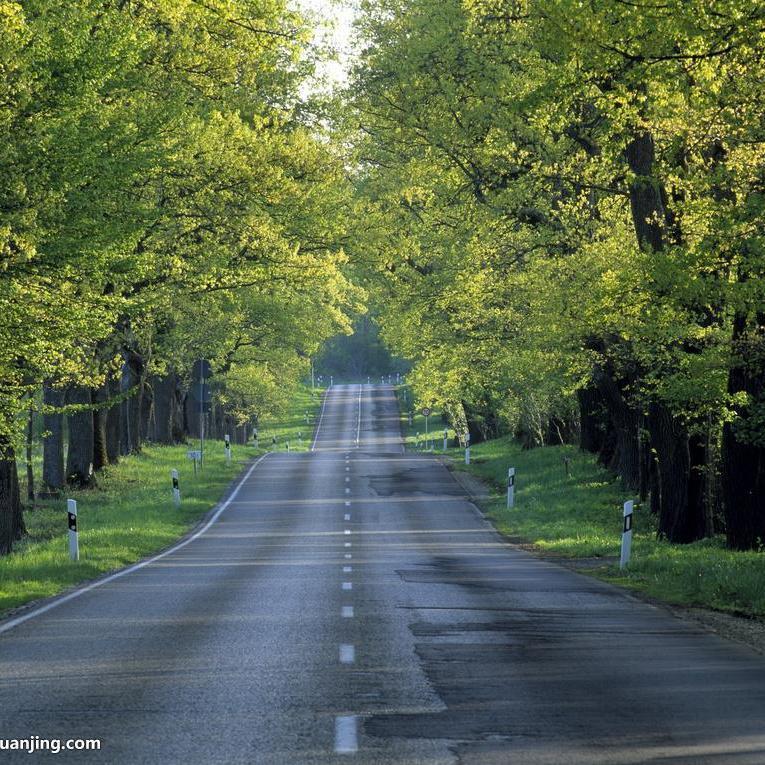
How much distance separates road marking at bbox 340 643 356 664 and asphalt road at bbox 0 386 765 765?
20 millimetres

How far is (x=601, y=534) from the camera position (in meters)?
30.0

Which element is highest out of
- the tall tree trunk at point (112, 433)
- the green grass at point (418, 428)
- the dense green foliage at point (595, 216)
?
the dense green foliage at point (595, 216)

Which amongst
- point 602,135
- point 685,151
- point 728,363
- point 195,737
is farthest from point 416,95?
point 195,737

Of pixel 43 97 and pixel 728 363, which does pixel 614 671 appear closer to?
pixel 728 363

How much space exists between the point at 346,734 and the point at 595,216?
23.7 metres

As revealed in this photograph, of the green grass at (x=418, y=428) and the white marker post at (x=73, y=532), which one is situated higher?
the white marker post at (x=73, y=532)

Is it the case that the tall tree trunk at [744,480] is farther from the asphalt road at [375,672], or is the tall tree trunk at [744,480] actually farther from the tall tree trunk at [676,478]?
the asphalt road at [375,672]

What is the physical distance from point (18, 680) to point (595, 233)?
21.7 metres

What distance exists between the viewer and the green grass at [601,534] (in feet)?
58.2

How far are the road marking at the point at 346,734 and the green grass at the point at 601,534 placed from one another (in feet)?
27.5

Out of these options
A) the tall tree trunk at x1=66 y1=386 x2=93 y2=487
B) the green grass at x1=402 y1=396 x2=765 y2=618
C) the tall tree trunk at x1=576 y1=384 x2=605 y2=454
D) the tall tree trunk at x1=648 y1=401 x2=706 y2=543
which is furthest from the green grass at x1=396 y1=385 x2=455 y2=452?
the tall tree trunk at x1=648 y1=401 x2=706 y2=543

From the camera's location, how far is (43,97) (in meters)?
16.5

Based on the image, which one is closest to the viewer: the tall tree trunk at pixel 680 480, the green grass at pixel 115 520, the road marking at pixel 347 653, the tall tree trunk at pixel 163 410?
the road marking at pixel 347 653

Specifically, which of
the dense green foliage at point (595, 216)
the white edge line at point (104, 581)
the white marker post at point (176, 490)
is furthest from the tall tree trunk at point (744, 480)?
the white marker post at point (176, 490)
